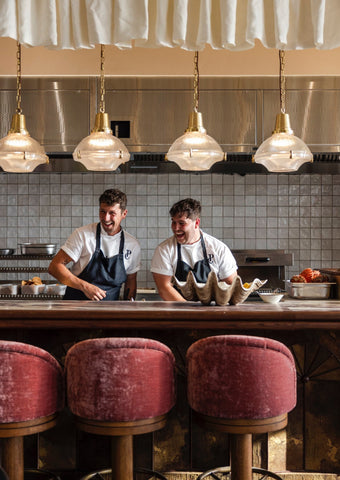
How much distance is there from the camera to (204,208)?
542cm

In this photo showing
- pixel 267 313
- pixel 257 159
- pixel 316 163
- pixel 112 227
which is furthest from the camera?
pixel 316 163

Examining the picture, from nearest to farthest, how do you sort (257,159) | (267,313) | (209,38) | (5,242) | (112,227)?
Answer: (209,38)
(267,313)
(257,159)
(112,227)
(5,242)

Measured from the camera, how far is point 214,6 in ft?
6.52

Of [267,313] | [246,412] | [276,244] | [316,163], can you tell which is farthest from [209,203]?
[246,412]

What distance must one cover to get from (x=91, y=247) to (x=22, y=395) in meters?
1.80

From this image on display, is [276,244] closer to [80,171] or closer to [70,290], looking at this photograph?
[80,171]

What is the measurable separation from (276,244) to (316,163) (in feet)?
3.25

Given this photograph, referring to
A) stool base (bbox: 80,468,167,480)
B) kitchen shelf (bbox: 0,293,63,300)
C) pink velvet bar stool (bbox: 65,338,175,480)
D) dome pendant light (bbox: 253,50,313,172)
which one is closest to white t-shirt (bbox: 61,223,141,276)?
→ kitchen shelf (bbox: 0,293,63,300)

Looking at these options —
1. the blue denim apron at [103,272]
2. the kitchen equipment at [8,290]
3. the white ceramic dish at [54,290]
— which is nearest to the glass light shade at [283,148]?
the blue denim apron at [103,272]

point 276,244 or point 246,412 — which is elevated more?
point 276,244

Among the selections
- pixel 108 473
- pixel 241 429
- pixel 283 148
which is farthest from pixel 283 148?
pixel 108 473

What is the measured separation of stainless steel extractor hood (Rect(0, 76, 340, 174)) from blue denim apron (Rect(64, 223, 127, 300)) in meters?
1.29

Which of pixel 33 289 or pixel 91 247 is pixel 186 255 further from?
pixel 33 289

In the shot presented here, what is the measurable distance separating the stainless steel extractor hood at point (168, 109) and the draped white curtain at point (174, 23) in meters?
2.59
